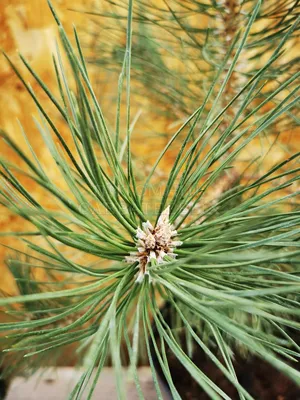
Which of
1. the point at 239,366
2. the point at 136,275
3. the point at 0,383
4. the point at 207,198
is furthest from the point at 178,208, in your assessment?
the point at 0,383

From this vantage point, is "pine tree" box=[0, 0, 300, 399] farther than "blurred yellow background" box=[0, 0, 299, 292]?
No

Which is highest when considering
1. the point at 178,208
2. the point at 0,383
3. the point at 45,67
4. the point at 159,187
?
the point at 45,67

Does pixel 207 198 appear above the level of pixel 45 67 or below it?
below

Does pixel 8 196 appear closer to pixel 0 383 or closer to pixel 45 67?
pixel 0 383

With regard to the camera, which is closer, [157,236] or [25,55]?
[157,236]

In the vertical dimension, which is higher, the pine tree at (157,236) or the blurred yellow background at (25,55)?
the blurred yellow background at (25,55)

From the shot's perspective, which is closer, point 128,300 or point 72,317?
point 128,300

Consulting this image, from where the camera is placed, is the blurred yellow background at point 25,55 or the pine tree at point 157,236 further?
the blurred yellow background at point 25,55

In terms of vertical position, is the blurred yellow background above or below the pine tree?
above

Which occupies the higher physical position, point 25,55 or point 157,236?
point 25,55

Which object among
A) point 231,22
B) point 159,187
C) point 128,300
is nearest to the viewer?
point 128,300

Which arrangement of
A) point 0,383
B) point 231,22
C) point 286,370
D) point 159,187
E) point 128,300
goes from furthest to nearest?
point 0,383
point 159,187
point 231,22
point 128,300
point 286,370
